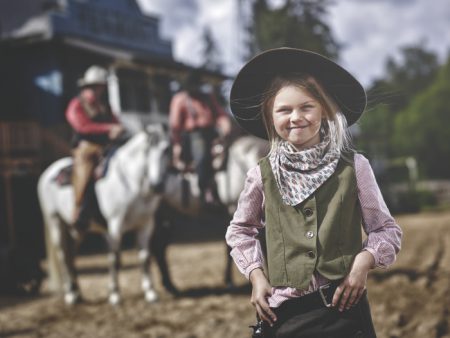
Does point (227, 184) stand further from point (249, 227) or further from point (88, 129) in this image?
point (249, 227)

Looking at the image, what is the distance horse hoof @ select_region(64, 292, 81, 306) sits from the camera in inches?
269

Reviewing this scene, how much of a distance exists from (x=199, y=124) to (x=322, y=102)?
198 inches

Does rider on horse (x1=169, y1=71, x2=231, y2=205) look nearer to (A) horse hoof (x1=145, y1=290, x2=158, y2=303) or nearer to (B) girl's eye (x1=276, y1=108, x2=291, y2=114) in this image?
(A) horse hoof (x1=145, y1=290, x2=158, y2=303)

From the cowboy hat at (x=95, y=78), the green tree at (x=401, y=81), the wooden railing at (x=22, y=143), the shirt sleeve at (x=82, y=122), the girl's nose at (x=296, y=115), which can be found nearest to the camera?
the girl's nose at (x=296, y=115)

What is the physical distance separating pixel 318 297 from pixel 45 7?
18203mm

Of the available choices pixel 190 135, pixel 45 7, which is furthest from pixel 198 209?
pixel 45 7

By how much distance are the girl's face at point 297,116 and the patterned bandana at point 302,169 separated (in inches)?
1.5

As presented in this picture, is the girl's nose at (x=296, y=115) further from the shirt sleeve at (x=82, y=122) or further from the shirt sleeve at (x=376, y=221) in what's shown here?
the shirt sleeve at (x=82, y=122)

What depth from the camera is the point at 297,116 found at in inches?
75.5

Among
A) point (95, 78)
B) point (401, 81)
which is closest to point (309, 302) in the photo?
point (95, 78)

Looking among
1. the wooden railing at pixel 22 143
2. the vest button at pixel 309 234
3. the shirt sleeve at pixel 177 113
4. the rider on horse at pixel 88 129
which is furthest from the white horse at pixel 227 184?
the wooden railing at pixel 22 143

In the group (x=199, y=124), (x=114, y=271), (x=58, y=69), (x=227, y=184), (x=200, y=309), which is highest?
(x=58, y=69)

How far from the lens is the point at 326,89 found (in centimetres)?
199

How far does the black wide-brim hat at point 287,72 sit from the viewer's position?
77.0 inches
